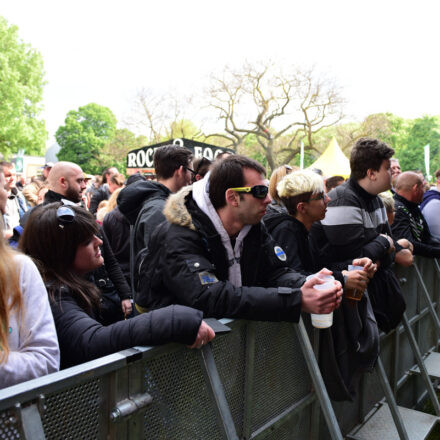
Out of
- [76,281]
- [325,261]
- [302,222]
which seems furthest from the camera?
[325,261]

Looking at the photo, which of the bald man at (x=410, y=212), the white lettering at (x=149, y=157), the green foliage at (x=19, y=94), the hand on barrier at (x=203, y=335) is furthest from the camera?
the green foliage at (x=19, y=94)

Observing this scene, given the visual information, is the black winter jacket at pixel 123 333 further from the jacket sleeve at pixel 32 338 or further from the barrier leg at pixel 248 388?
the barrier leg at pixel 248 388

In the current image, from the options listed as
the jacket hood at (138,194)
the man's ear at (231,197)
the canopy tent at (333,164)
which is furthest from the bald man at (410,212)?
the canopy tent at (333,164)

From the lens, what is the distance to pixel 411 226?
5031mm

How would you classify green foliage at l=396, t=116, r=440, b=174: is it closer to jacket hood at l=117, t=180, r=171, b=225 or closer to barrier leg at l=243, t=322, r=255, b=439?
jacket hood at l=117, t=180, r=171, b=225

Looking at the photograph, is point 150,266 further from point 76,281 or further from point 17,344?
point 17,344

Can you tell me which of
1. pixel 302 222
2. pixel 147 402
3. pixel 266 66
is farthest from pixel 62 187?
pixel 266 66

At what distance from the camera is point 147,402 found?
5.08 ft

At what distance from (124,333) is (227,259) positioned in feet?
2.65

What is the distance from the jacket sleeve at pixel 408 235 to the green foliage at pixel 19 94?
32.8 metres

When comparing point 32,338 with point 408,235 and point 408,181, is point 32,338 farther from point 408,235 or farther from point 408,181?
point 408,181

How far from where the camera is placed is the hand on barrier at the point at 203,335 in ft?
5.55

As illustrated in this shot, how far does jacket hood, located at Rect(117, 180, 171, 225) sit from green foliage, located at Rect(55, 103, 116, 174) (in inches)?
2658

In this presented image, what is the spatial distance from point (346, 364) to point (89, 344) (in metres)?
1.69
